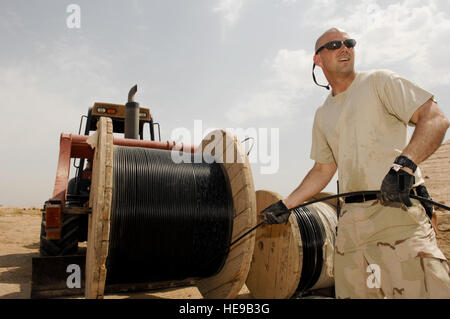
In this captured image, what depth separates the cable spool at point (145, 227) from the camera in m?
2.93

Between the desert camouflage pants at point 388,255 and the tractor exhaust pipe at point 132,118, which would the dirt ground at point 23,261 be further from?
the desert camouflage pants at point 388,255

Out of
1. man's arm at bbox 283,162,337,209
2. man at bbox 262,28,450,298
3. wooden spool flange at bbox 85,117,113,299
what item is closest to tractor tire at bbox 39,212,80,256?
wooden spool flange at bbox 85,117,113,299

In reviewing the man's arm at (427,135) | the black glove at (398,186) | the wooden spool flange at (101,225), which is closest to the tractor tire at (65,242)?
the wooden spool flange at (101,225)

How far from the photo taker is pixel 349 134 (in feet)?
7.63

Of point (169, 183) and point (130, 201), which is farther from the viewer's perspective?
point (169, 183)

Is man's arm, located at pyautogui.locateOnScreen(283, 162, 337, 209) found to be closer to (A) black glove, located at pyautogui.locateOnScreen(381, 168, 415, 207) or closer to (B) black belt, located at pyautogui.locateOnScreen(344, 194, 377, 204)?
(B) black belt, located at pyautogui.locateOnScreen(344, 194, 377, 204)

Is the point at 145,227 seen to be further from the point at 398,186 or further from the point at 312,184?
the point at 398,186

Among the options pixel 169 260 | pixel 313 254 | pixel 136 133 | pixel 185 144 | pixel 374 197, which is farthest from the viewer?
pixel 136 133

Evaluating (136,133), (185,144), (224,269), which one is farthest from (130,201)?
(136,133)

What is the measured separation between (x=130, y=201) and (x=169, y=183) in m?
0.49

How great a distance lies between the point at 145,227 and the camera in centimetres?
352

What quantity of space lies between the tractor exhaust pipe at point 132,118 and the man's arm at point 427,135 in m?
4.89

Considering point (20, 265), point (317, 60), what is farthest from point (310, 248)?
point (20, 265)

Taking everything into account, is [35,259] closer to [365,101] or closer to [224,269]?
[224,269]
